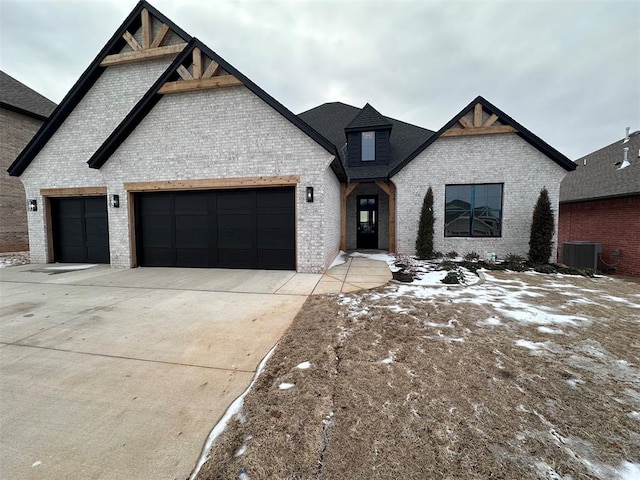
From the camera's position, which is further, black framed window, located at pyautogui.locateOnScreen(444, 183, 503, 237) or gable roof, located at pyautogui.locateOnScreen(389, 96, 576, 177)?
black framed window, located at pyautogui.locateOnScreen(444, 183, 503, 237)

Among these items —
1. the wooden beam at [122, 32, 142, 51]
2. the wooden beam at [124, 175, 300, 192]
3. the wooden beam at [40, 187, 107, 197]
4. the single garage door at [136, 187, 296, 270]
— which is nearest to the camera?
the wooden beam at [124, 175, 300, 192]

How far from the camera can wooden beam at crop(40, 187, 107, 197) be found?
935 centimetres

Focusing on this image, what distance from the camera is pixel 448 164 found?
1041 cm

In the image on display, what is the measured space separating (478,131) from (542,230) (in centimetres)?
425

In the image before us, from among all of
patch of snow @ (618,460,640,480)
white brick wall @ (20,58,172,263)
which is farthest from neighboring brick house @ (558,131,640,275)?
white brick wall @ (20,58,172,263)

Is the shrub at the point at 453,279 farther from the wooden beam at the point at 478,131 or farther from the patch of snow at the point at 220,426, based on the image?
the wooden beam at the point at 478,131

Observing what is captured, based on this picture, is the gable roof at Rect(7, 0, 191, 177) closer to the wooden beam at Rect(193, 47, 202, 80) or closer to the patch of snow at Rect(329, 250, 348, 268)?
the wooden beam at Rect(193, 47, 202, 80)

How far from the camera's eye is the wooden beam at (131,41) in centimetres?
920

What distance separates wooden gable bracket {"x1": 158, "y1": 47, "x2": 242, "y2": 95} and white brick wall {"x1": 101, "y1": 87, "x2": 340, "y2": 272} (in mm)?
189

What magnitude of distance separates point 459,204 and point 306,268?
697cm

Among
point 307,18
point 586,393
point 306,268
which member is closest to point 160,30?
point 307,18

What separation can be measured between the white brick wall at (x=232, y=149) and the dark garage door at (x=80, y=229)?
9.02 ft

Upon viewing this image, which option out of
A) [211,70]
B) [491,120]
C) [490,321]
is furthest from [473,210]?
[211,70]

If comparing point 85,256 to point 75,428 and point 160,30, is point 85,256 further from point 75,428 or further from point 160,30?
point 75,428
